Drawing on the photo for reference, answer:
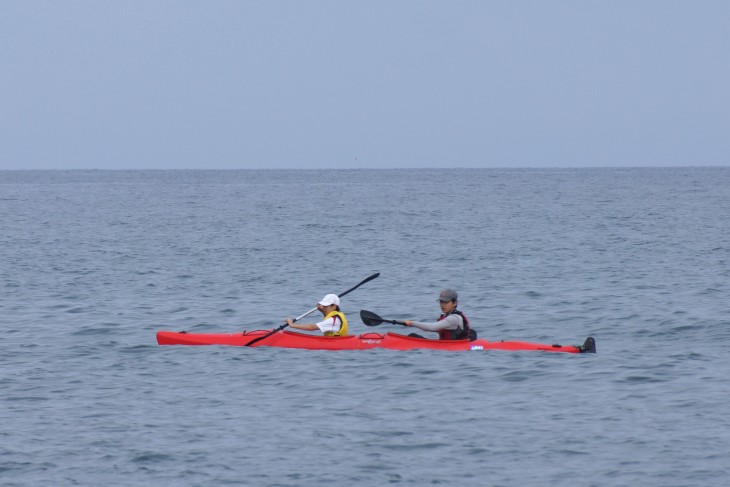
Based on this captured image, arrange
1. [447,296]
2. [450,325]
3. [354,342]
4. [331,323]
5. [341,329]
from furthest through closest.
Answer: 1. [341,329]
2. [331,323]
3. [354,342]
4. [450,325]
5. [447,296]

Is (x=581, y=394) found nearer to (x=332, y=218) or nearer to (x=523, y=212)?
(x=332, y=218)

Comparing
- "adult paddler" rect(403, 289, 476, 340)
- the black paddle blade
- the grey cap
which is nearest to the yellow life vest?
the black paddle blade

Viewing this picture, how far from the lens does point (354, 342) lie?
722 inches

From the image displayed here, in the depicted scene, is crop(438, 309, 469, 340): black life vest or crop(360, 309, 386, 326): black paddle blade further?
crop(360, 309, 386, 326): black paddle blade

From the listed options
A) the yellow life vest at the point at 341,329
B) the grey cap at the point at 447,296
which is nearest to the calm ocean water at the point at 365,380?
Result: the yellow life vest at the point at 341,329

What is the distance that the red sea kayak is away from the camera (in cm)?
1798

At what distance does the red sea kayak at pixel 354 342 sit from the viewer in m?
18.0

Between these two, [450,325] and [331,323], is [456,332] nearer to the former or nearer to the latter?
[450,325]

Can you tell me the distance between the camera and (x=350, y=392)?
1515 centimetres

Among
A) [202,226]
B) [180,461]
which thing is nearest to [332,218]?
[202,226]

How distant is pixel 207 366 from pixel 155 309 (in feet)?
24.1

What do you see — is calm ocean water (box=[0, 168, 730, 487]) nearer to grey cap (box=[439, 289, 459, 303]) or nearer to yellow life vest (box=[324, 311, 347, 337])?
yellow life vest (box=[324, 311, 347, 337])

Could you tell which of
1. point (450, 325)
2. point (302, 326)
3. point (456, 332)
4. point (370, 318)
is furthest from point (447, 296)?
point (302, 326)

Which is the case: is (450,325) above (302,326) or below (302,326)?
above
